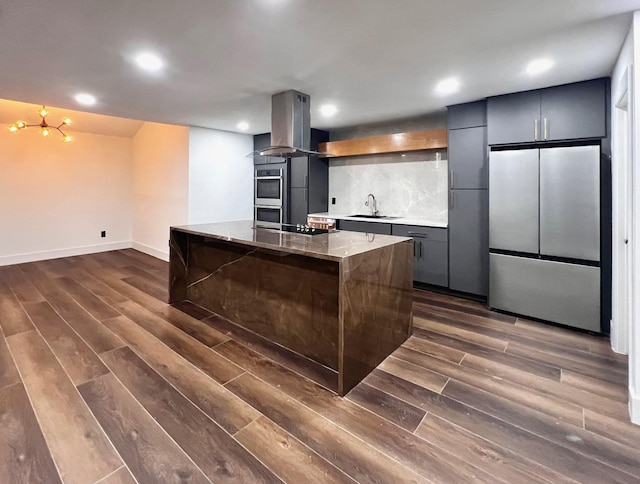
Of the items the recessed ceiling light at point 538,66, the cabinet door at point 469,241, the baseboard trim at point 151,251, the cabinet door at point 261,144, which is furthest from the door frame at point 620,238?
the baseboard trim at point 151,251

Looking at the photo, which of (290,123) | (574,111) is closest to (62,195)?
(290,123)

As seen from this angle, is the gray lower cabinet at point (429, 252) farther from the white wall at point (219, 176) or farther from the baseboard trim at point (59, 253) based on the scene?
the baseboard trim at point (59, 253)

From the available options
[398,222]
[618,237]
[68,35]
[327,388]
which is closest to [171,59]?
[68,35]

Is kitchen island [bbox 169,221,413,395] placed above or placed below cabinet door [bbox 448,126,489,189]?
below

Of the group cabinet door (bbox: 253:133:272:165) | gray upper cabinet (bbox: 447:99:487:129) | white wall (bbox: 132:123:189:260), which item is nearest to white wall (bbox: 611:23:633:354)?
gray upper cabinet (bbox: 447:99:487:129)

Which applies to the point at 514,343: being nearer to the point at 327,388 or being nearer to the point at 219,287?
the point at 327,388

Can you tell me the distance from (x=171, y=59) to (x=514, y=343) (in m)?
3.62

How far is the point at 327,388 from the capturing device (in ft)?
6.97

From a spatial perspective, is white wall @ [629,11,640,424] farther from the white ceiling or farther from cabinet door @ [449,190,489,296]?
cabinet door @ [449,190,489,296]

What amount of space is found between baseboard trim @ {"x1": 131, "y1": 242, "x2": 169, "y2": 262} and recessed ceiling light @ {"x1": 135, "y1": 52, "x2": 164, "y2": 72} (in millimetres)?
3596

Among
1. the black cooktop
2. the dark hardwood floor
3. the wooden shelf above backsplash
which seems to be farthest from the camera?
the wooden shelf above backsplash

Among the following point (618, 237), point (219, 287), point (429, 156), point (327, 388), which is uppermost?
point (429, 156)

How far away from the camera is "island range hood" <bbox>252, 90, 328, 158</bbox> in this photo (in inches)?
132

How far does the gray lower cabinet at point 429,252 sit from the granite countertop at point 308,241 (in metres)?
1.46
